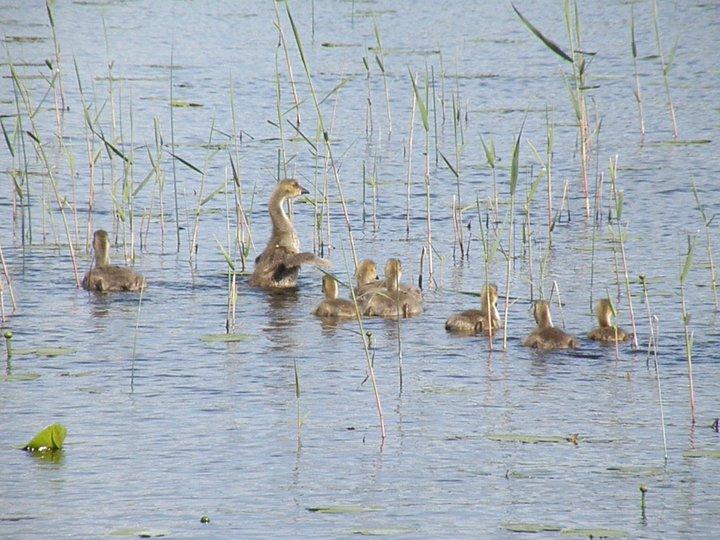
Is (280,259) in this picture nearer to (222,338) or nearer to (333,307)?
(333,307)

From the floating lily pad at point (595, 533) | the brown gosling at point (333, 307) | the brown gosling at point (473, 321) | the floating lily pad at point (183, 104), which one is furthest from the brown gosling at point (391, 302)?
the floating lily pad at point (183, 104)

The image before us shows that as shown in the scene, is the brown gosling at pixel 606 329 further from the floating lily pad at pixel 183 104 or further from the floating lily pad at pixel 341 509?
the floating lily pad at pixel 183 104

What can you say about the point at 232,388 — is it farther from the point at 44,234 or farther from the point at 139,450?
the point at 44,234

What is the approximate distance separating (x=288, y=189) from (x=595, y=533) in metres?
7.34

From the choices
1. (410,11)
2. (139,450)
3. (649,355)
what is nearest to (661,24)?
Result: (410,11)

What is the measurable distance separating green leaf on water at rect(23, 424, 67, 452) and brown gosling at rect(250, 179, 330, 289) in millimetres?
4520

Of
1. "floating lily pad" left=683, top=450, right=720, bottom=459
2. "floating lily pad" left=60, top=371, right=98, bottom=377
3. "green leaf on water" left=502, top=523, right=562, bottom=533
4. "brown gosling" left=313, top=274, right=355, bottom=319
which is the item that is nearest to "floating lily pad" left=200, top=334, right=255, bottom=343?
"brown gosling" left=313, top=274, right=355, bottom=319

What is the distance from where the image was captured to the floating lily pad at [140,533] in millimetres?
7289

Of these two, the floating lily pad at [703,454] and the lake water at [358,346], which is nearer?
the lake water at [358,346]

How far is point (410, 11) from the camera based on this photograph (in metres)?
29.7

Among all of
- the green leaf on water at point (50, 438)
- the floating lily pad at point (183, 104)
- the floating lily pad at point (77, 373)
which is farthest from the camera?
the floating lily pad at point (183, 104)

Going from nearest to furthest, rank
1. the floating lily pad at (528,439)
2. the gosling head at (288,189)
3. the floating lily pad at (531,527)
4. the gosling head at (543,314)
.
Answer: the floating lily pad at (531,527) → the floating lily pad at (528,439) → the gosling head at (543,314) → the gosling head at (288,189)

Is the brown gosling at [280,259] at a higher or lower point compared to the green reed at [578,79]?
lower

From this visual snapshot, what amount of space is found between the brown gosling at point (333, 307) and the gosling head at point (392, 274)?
34 cm
